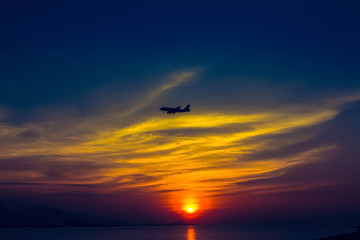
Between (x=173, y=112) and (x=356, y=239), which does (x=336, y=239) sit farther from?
(x=173, y=112)

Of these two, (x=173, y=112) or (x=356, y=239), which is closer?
(x=356, y=239)

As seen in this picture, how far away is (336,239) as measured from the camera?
148750mm

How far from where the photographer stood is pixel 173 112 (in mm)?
152500

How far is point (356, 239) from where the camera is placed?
14175cm

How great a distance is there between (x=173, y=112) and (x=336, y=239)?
94.3m

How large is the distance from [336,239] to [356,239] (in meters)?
9.16

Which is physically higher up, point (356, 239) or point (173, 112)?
point (173, 112)

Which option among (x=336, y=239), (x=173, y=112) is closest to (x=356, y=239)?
(x=336, y=239)

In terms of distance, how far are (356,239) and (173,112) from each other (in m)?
97.6

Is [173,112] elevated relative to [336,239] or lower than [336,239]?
elevated
